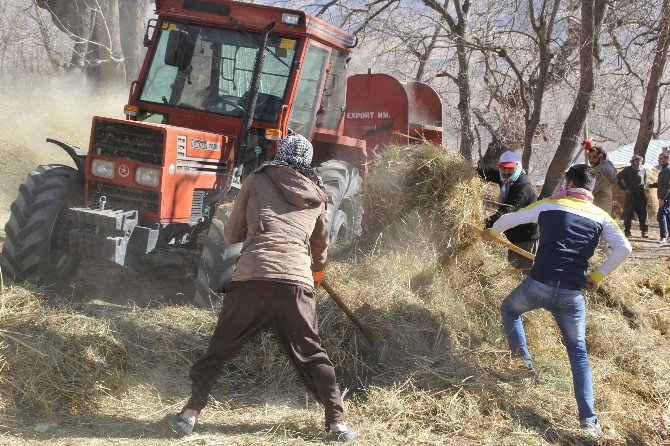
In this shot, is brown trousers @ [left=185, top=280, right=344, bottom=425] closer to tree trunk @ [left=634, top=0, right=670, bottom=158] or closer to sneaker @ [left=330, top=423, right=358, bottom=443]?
sneaker @ [left=330, top=423, right=358, bottom=443]

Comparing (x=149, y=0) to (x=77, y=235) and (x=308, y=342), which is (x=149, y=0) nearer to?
(x=77, y=235)

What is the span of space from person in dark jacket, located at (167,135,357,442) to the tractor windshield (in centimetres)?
261

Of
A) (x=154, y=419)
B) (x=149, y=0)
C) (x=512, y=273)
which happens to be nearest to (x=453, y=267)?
(x=512, y=273)

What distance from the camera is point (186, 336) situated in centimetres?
552

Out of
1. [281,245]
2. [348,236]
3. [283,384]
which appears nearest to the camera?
[281,245]

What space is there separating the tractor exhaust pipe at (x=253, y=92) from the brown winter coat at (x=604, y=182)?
5357 mm

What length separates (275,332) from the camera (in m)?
4.34

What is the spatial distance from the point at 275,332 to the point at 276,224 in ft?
2.11

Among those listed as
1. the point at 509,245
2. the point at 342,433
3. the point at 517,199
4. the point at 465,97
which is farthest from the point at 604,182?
the point at 342,433

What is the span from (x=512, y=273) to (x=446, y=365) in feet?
5.83

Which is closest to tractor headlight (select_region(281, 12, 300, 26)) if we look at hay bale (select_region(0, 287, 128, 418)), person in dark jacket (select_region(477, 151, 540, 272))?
person in dark jacket (select_region(477, 151, 540, 272))

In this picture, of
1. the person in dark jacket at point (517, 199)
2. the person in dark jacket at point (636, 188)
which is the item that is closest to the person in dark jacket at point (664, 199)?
the person in dark jacket at point (636, 188)

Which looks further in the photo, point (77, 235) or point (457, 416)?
point (77, 235)

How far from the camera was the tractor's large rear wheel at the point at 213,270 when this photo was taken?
590cm
